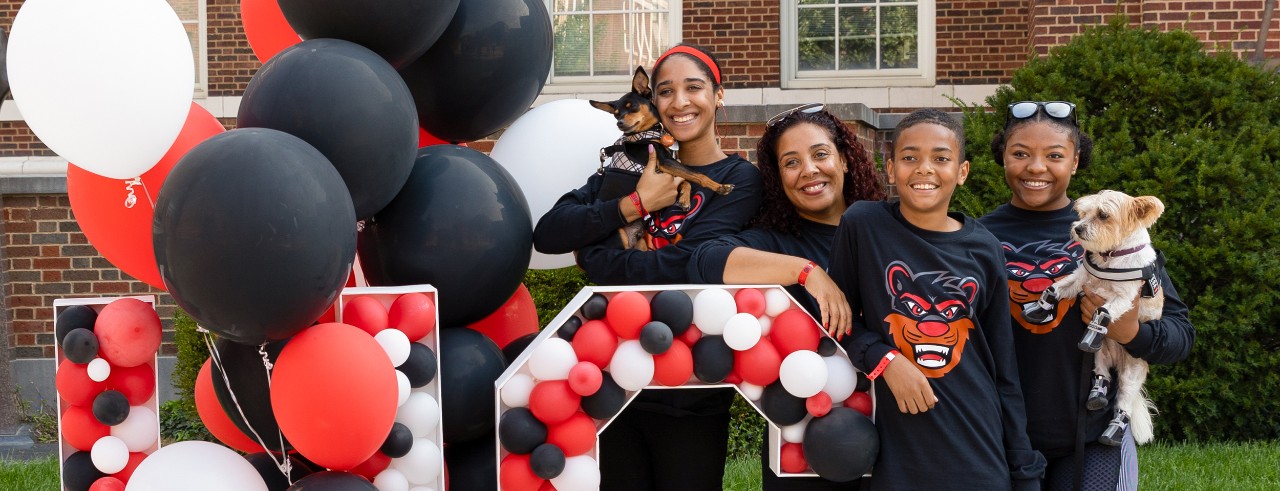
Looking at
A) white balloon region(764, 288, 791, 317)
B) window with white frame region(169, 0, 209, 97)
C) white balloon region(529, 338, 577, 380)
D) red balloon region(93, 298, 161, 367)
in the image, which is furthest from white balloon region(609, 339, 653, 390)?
window with white frame region(169, 0, 209, 97)

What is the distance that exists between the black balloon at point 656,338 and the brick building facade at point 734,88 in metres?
4.10

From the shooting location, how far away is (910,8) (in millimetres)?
9055

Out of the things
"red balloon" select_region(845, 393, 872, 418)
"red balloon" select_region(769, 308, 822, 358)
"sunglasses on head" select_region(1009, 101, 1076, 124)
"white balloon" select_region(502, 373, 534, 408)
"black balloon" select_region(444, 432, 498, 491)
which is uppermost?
"sunglasses on head" select_region(1009, 101, 1076, 124)

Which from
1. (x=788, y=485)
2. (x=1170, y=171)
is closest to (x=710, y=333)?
(x=788, y=485)

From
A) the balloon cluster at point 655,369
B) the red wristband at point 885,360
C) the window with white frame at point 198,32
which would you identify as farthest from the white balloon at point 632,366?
the window with white frame at point 198,32

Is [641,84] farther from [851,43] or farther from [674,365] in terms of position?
[851,43]

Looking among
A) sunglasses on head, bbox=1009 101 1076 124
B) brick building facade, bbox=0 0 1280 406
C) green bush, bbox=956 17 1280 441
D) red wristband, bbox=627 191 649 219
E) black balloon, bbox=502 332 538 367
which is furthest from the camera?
brick building facade, bbox=0 0 1280 406

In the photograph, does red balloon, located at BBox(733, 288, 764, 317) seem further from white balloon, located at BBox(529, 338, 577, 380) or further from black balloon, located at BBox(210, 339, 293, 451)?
A: black balloon, located at BBox(210, 339, 293, 451)

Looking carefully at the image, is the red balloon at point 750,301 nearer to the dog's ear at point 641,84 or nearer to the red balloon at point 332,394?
the dog's ear at point 641,84

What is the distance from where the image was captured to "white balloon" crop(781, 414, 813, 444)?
2.73 m

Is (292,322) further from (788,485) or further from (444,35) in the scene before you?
(788,485)

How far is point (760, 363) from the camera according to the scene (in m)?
2.69

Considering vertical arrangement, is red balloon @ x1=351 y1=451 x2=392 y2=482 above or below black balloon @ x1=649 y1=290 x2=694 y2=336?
below

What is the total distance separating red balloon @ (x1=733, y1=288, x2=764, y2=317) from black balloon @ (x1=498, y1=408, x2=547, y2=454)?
588 millimetres
